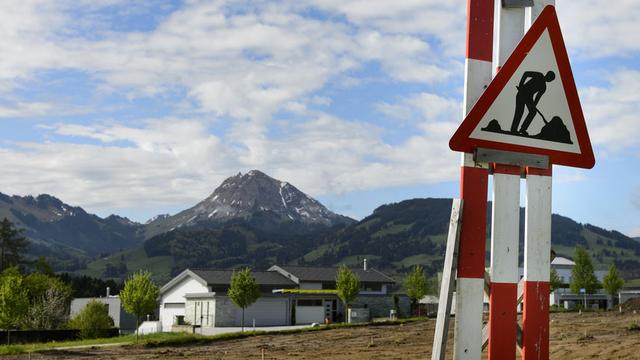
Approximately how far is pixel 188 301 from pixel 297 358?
4429 centimetres

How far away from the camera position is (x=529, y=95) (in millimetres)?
4277

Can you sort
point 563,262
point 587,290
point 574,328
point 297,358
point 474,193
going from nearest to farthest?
point 474,193
point 297,358
point 574,328
point 587,290
point 563,262

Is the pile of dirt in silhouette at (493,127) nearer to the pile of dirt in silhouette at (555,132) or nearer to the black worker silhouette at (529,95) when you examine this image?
the black worker silhouette at (529,95)

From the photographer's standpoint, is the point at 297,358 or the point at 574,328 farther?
the point at 574,328

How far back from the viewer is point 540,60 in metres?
4.29

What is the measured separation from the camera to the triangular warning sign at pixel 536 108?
414 cm

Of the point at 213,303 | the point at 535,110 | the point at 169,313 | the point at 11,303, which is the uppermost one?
the point at 535,110

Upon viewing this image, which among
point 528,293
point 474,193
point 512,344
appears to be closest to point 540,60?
point 474,193

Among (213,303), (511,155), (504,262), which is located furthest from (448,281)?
(213,303)

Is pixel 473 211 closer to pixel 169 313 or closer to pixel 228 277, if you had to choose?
pixel 228 277

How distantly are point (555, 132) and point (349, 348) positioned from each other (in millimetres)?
32987

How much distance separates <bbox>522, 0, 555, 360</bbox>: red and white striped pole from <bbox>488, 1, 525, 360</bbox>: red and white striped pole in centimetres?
10

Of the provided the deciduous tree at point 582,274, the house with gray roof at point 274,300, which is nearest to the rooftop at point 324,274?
the house with gray roof at point 274,300

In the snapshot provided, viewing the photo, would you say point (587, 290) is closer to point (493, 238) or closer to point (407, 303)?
point (407, 303)
